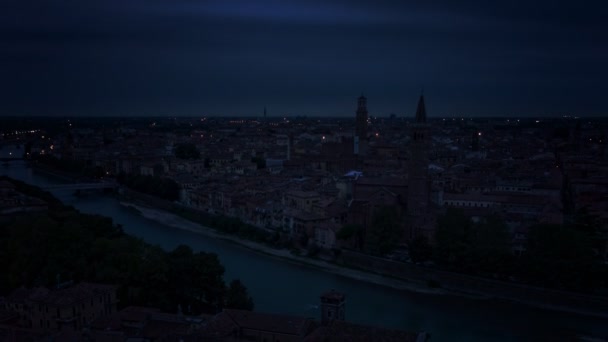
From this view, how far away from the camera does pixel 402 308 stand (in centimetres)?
927

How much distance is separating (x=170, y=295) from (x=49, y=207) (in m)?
6.51

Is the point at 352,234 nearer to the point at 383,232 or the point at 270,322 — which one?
the point at 383,232

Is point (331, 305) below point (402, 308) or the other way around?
the other way around

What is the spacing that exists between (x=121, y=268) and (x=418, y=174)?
6794 mm

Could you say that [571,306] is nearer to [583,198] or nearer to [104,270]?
[583,198]

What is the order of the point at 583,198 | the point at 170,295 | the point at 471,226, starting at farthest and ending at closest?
the point at 583,198, the point at 471,226, the point at 170,295

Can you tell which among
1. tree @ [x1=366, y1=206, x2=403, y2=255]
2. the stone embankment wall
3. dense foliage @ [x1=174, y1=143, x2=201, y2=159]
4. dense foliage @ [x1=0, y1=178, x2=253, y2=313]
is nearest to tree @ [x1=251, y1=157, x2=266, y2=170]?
dense foliage @ [x1=174, y1=143, x2=201, y2=159]

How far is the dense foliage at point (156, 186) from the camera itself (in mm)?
18953

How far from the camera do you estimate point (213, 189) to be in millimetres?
17359

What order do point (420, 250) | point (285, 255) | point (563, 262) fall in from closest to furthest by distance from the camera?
point (563, 262) < point (420, 250) < point (285, 255)

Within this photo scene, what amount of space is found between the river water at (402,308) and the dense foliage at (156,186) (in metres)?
7.15

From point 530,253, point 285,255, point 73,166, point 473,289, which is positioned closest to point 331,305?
point 473,289

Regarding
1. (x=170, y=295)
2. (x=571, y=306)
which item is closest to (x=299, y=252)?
(x=170, y=295)

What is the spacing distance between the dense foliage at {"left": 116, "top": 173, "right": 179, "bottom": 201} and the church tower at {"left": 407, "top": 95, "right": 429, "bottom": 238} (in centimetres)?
928
